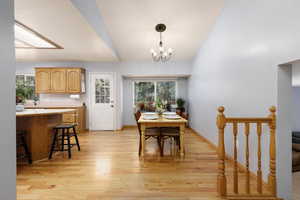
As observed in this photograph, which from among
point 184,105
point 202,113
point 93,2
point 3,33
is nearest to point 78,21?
point 93,2

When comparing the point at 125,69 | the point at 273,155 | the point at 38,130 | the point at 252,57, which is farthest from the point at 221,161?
the point at 125,69

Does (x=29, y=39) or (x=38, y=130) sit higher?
(x=29, y=39)

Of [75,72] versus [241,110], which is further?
[75,72]

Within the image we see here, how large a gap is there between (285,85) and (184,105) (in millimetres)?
4314

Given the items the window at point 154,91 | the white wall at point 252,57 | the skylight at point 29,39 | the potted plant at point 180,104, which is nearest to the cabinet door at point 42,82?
the skylight at point 29,39

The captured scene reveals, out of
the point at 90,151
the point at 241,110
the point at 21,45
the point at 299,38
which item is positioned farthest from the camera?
the point at 21,45

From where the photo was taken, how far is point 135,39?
4.19 m

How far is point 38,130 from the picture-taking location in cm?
→ 280

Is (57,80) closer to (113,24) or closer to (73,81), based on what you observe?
(73,81)

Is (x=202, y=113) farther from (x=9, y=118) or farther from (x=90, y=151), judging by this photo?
(x=9, y=118)

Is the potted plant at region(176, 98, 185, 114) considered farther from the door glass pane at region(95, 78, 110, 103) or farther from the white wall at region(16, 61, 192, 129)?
the door glass pane at region(95, 78, 110, 103)

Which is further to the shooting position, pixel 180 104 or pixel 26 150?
pixel 180 104

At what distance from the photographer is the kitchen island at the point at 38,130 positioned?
2693 millimetres

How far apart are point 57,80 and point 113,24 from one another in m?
2.69
